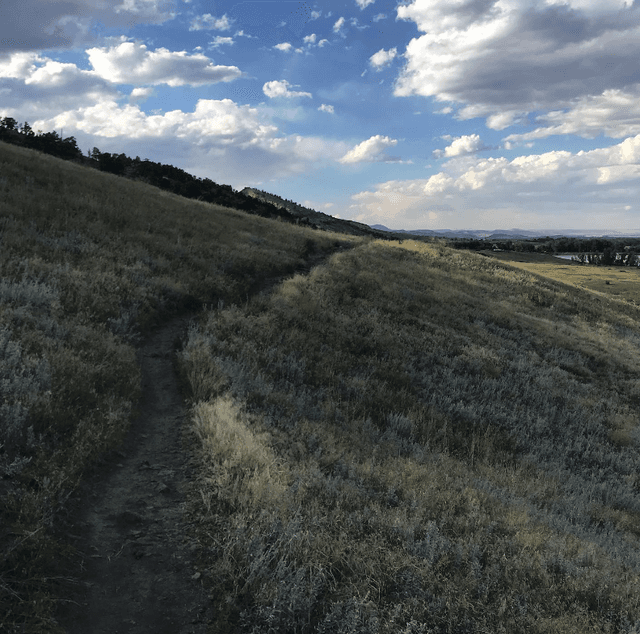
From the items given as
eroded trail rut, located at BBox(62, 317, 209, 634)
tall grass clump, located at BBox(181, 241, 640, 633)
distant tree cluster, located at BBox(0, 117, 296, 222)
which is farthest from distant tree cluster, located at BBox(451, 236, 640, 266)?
eroded trail rut, located at BBox(62, 317, 209, 634)

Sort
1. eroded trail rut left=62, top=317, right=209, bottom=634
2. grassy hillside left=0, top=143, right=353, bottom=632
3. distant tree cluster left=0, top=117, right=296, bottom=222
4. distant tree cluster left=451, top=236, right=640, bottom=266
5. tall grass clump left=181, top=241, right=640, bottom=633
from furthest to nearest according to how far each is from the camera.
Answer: distant tree cluster left=451, top=236, right=640, bottom=266, distant tree cluster left=0, top=117, right=296, bottom=222, grassy hillside left=0, top=143, right=353, bottom=632, tall grass clump left=181, top=241, right=640, bottom=633, eroded trail rut left=62, top=317, right=209, bottom=634

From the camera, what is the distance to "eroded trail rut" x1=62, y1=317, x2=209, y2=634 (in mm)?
3711

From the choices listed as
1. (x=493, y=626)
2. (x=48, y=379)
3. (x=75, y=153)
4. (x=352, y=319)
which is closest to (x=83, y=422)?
(x=48, y=379)

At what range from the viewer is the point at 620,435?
36.3 ft

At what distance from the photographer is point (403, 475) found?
6.19 meters

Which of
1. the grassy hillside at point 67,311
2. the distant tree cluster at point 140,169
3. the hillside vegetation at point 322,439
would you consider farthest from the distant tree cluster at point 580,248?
the hillside vegetation at point 322,439

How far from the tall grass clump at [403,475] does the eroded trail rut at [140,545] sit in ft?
0.96

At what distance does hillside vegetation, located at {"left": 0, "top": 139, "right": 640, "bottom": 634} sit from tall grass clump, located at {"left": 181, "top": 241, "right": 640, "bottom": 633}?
4cm

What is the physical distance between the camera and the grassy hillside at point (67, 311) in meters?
4.08

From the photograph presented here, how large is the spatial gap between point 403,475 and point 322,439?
1.49 metres

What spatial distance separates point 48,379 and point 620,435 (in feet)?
43.6

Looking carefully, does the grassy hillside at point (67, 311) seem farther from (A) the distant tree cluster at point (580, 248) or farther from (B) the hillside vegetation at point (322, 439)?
(A) the distant tree cluster at point (580, 248)

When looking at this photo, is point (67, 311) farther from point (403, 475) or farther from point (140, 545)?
point (403, 475)

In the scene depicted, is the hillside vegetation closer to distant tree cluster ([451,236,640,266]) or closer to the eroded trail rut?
the eroded trail rut
